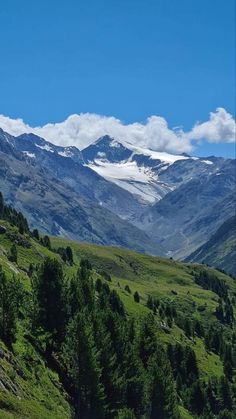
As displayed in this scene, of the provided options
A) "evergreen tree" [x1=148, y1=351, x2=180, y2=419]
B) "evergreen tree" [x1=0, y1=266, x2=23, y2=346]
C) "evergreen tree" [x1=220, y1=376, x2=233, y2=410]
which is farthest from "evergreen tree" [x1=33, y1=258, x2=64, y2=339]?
"evergreen tree" [x1=220, y1=376, x2=233, y2=410]

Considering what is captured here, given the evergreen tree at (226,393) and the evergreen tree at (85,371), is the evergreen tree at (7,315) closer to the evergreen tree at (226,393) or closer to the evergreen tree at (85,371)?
the evergreen tree at (85,371)

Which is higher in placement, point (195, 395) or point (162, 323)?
point (162, 323)

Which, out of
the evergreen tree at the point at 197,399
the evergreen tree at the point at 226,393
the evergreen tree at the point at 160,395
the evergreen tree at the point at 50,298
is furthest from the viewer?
the evergreen tree at the point at 226,393

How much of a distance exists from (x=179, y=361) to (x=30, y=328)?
3231 inches

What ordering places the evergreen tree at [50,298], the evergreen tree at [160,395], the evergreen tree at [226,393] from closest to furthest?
the evergreen tree at [50,298] < the evergreen tree at [160,395] < the evergreen tree at [226,393]

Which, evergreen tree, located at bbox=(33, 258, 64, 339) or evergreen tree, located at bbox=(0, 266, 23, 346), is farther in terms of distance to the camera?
evergreen tree, located at bbox=(33, 258, 64, 339)

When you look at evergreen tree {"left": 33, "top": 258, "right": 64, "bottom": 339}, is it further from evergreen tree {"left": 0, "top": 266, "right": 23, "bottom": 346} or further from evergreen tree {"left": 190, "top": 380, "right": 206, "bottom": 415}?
evergreen tree {"left": 190, "top": 380, "right": 206, "bottom": 415}

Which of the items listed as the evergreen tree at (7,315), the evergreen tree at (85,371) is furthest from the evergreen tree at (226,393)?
the evergreen tree at (7,315)

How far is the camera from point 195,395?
131125 mm

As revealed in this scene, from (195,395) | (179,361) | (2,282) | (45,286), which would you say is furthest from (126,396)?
(179,361)

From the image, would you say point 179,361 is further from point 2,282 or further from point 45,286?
point 2,282

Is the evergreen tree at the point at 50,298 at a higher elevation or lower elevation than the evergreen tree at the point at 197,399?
higher

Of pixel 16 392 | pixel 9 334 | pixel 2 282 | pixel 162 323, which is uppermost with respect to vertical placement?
pixel 162 323

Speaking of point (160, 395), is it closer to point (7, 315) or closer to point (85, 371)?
point (85, 371)
